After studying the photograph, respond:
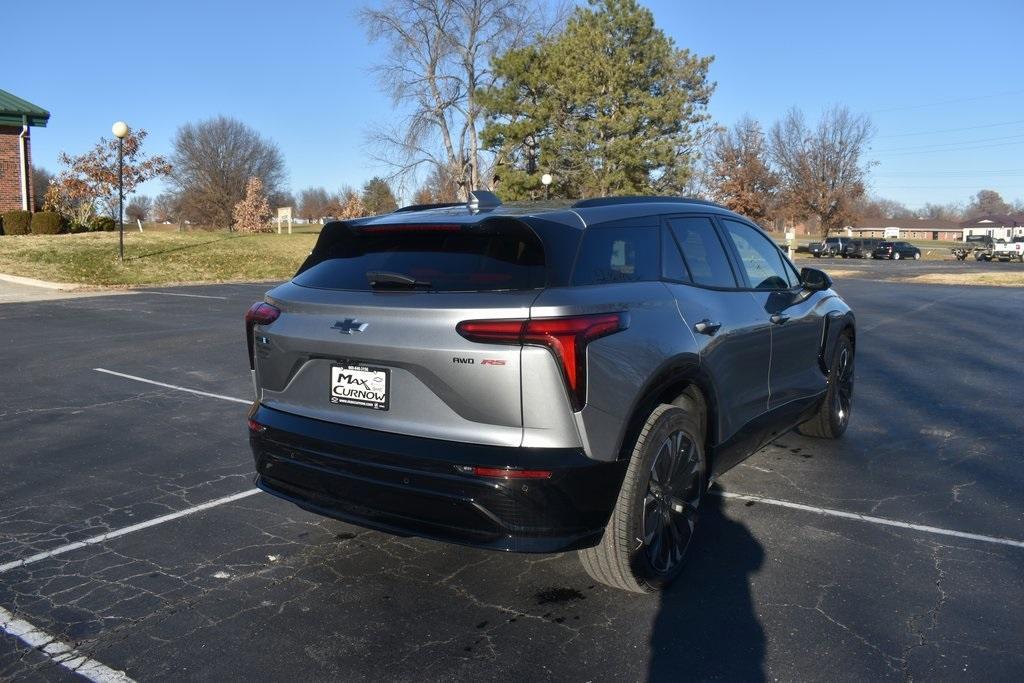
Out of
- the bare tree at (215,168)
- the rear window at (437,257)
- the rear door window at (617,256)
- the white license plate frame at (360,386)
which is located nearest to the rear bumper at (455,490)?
the white license plate frame at (360,386)

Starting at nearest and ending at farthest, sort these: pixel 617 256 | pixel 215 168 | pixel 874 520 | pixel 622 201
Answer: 1. pixel 617 256
2. pixel 622 201
3. pixel 874 520
4. pixel 215 168

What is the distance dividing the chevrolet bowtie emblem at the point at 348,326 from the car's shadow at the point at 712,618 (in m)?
1.69

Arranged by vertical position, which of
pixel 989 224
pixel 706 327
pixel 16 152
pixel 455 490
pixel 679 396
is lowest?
pixel 455 490

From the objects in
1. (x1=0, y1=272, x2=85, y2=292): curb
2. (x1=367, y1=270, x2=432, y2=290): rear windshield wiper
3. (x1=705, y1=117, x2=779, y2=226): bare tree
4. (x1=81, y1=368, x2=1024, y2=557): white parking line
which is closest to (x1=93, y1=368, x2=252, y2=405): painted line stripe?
(x1=81, y1=368, x2=1024, y2=557): white parking line

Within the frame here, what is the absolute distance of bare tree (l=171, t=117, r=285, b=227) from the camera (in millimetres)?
Result: 80562

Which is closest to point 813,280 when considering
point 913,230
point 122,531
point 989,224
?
point 122,531

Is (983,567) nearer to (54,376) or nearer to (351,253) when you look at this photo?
(351,253)

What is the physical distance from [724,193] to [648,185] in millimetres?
18541

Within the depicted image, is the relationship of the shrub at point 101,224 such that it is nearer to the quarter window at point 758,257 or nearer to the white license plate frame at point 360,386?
the quarter window at point 758,257

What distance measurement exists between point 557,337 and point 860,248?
60790 millimetres

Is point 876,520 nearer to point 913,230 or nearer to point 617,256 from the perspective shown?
point 617,256

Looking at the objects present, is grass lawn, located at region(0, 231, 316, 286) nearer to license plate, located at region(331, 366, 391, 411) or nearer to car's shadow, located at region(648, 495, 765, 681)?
license plate, located at region(331, 366, 391, 411)

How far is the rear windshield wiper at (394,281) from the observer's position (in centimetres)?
323

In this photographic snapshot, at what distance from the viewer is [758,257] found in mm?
4875
